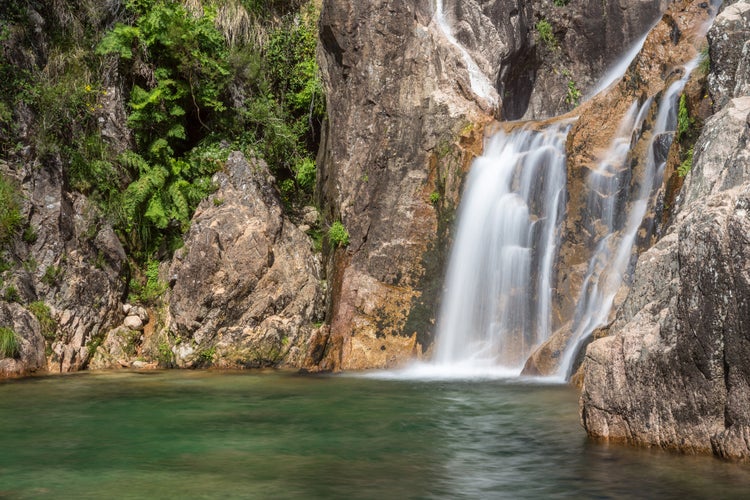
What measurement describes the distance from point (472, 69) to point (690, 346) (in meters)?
11.1

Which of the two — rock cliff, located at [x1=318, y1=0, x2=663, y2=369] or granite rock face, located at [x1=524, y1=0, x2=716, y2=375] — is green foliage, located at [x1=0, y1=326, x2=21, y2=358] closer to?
rock cliff, located at [x1=318, y1=0, x2=663, y2=369]

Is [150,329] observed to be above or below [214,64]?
below

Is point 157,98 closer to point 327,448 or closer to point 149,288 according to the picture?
point 149,288

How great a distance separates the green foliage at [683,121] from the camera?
439 inches

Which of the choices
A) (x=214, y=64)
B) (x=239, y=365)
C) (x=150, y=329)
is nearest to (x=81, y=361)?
(x=150, y=329)

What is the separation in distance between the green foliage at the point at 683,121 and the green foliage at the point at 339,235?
6363 mm

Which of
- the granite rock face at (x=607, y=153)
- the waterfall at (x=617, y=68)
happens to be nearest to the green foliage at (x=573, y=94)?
the waterfall at (x=617, y=68)

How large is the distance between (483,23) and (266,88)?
4.85 metres

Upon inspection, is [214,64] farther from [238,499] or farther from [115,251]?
[238,499]

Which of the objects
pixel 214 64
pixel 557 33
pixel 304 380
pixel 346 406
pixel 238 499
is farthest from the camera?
pixel 557 33

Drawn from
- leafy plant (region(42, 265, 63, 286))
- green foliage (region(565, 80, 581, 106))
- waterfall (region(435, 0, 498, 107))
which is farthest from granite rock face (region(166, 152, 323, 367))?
green foliage (region(565, 80, 581, 106))

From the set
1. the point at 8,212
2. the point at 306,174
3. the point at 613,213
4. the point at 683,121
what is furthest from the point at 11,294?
the point at 683,121

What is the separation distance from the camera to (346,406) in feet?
31.6

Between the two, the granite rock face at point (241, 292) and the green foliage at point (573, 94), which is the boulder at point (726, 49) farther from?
the green foliage at point (573, 94)
